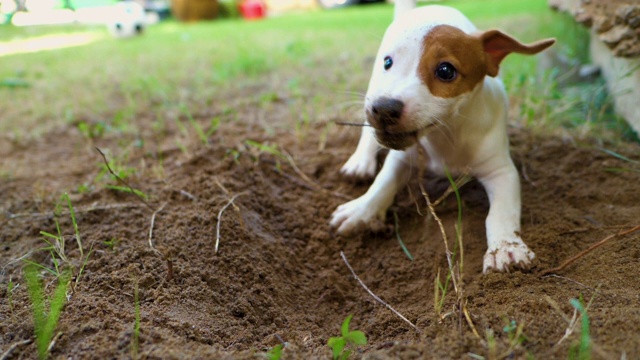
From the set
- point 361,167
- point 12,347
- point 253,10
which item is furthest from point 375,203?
point 253,10

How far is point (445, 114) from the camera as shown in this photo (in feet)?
7.02

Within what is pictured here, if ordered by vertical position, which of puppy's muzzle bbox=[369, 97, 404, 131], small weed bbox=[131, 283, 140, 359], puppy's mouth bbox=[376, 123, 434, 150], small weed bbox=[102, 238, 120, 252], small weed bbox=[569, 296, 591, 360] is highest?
puppy's muzzle bbox=[369, 97, 404, 131]

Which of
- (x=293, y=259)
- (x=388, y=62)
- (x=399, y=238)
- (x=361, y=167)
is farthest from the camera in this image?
(x=361, y=167)

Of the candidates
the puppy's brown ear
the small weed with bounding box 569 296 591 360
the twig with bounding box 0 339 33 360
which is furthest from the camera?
the puppy's brown ear

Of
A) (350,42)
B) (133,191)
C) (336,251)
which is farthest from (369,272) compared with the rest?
(350,42)

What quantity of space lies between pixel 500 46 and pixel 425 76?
38cm

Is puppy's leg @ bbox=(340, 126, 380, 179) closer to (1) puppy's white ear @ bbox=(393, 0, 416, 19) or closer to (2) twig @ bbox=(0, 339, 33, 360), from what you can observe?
(1) puppy's white ear @ bbox=(393, 0, 416, 19)

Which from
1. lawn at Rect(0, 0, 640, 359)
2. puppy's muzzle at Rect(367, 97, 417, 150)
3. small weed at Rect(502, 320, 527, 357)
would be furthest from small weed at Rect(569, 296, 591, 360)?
puppy's muzzle at Rect(367, 97, 417, 150)

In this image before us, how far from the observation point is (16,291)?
1854 millimetres

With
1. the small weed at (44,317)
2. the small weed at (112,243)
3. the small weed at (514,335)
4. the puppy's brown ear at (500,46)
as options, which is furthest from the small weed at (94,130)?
the small weed at (514,335)

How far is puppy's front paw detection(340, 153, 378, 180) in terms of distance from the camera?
285 cm

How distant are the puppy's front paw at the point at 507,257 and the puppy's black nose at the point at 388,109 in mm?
625

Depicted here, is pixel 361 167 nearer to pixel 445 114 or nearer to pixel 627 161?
pixel 445 114

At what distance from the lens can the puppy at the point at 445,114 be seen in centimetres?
204
